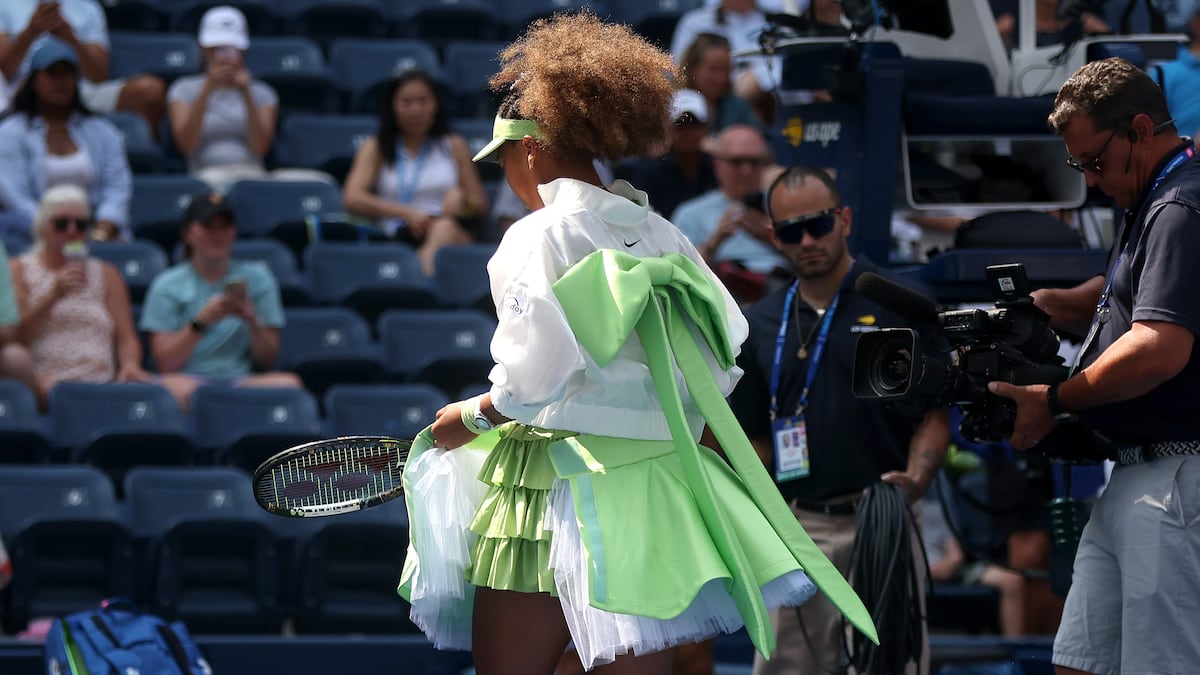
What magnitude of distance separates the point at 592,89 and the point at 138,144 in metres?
6.25

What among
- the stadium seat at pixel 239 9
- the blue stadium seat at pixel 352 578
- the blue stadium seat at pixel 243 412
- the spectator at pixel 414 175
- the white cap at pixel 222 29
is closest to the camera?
the blue stadium seat at pixel 352 578

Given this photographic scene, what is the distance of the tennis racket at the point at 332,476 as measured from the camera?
3441 mm

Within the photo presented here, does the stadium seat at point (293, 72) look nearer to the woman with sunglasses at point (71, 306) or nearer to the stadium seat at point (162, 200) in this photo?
the stadium seat at point (162, 200)

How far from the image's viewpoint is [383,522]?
19.6ft

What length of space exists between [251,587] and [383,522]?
546 mm

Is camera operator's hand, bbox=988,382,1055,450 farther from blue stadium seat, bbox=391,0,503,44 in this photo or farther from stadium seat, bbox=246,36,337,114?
blue stadium seat, bbox=391,0,503,44

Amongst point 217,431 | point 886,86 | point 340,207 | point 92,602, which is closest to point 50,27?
point 340,207

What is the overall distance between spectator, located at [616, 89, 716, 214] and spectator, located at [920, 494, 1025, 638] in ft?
7.57

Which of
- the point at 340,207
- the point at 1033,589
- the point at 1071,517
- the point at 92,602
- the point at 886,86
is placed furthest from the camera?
the point at 340,207

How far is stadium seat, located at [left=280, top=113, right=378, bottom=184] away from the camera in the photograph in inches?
359

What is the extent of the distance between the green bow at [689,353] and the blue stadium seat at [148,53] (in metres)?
6.94

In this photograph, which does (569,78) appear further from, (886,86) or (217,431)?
(217,431)

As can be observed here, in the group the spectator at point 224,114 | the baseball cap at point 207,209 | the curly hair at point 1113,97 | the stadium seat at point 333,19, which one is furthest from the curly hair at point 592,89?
the stadium seat at point 333,19

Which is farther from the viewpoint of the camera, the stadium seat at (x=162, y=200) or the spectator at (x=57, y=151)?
the stadium seat at (x=162, y=200)
